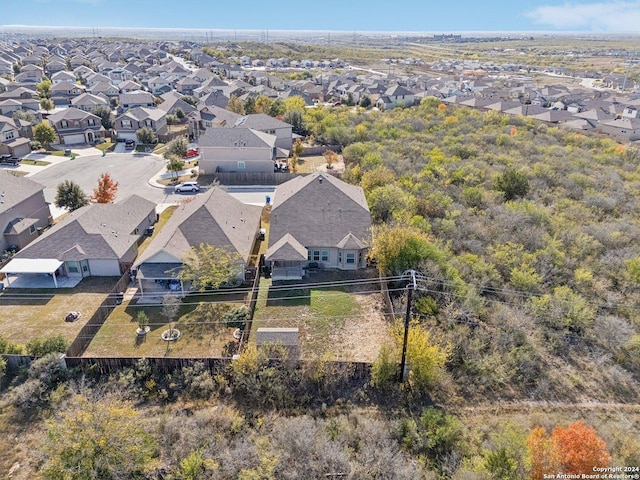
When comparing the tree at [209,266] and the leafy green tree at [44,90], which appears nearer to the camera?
the tree at [209,266]

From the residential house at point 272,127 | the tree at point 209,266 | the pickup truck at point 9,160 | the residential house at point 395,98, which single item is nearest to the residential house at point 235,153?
the residential house at point 272,127

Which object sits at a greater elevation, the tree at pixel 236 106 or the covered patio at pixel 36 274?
the tree at pixel 236 106

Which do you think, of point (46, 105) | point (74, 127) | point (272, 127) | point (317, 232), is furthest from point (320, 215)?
point (46, 105)

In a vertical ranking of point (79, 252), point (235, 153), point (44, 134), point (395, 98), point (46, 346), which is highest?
point (395, 98)

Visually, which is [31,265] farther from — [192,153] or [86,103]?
[86,103]

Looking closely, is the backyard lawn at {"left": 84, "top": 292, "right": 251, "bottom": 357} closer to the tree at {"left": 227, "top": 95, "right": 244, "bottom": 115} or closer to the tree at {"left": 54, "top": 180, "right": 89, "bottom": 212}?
the tree at {"left": 54, "top": 180, "right": 89, "bottom": 212}

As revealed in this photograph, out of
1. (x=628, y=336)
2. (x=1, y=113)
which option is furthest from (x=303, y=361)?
(x=1, y=113)

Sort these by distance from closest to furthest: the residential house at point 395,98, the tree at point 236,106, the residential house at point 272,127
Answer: the residential house at point 272,127 → the tree at point 236,106 → the residential house at point 395,98

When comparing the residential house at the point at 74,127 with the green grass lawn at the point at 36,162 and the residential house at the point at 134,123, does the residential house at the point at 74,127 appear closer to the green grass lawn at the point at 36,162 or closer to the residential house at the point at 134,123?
the residential house at the point at 134,123
